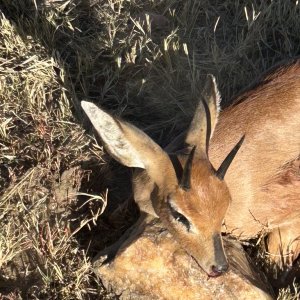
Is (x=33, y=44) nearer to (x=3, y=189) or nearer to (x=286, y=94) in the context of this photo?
(x=3, y=189)

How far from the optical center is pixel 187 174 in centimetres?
455

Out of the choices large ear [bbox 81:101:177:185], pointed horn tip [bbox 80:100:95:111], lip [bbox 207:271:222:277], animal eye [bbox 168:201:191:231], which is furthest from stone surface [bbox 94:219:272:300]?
Answer: pointed horn tip [bbox 80:100:95:111]

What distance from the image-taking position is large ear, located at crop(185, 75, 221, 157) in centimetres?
503

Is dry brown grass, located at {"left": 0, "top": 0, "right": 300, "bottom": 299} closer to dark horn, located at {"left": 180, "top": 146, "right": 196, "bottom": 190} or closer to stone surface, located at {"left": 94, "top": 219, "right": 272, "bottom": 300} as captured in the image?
stone surface, located at {"left": 94, "top": 219, "right": 272, "bottom": 300}

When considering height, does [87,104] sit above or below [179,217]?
above

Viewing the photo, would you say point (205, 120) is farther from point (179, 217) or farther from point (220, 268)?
point (220, 268)

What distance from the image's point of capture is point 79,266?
536 centimetres

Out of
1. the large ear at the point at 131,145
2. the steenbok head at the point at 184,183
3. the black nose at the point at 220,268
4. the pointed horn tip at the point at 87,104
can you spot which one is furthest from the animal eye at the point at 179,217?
the pointed horn tip at the point at 87,104

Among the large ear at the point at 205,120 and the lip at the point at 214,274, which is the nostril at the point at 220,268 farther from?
the large ear at the point at 205,120

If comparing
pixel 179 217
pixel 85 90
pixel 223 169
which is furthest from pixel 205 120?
pixel 85 90

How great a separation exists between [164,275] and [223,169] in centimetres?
92

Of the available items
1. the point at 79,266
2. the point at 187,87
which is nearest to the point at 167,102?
the point at 187,87

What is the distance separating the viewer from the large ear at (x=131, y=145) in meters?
4.64

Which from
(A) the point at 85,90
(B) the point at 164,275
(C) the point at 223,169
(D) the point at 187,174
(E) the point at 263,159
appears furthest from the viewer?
(A) the point at 85,90
